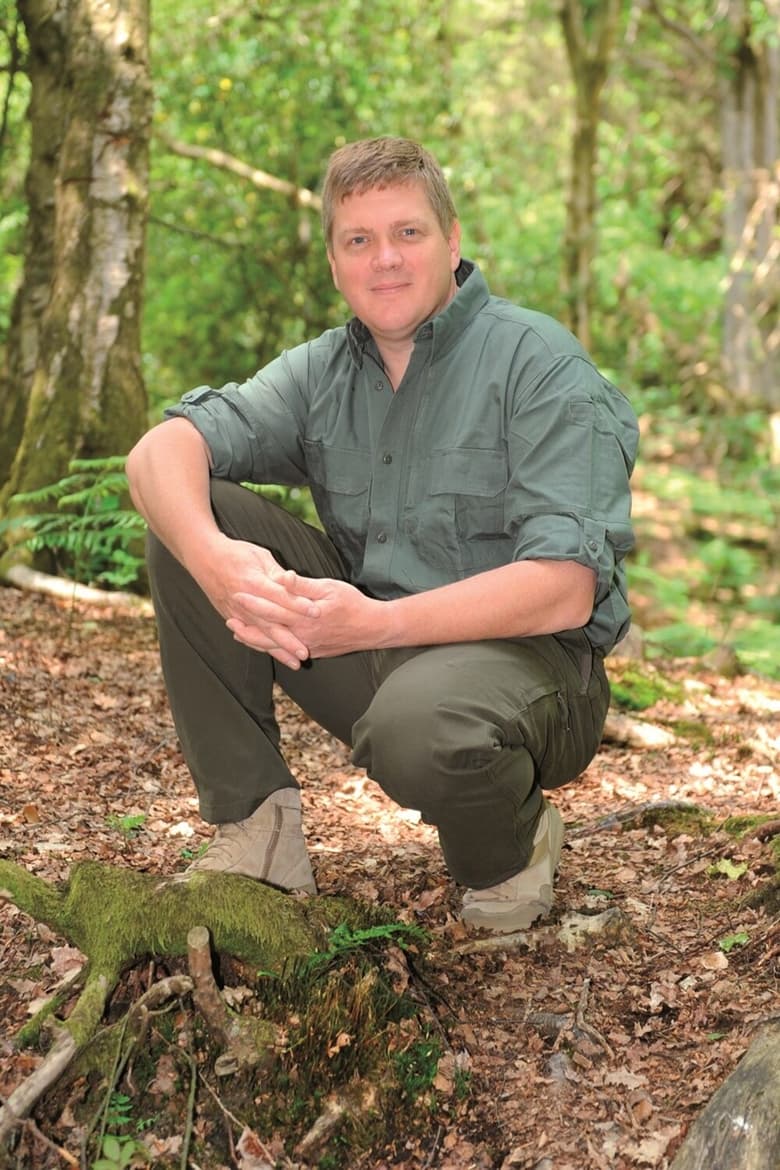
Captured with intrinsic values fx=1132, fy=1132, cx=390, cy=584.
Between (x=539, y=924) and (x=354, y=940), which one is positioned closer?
(x=354, y=940)

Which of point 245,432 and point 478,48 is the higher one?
point 478,48

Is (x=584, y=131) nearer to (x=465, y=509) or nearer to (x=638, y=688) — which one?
(x=638, y=688)

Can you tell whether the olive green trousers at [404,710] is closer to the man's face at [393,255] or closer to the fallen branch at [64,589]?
the man's face at [393,255]

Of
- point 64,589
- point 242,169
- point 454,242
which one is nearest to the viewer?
point 454,242

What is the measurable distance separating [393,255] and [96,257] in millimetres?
3964

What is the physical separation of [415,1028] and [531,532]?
1.23 meters

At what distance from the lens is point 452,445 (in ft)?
10.3

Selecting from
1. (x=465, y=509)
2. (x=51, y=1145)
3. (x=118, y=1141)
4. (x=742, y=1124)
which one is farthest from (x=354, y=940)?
(x=465, y=509)

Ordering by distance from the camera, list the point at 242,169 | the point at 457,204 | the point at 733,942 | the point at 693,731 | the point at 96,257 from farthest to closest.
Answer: the point at 457,204 → the point at 242,169 → the point at 96,257 → the point at 693,731 → the point at 733,942

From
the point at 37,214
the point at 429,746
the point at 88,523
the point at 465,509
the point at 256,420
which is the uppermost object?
the point at 37,214

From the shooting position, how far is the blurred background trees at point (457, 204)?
6.66 metres

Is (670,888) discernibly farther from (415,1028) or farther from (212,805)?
(212,805)

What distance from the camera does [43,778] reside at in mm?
4125

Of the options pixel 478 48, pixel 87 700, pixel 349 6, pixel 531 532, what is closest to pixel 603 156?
pixel 478 48
